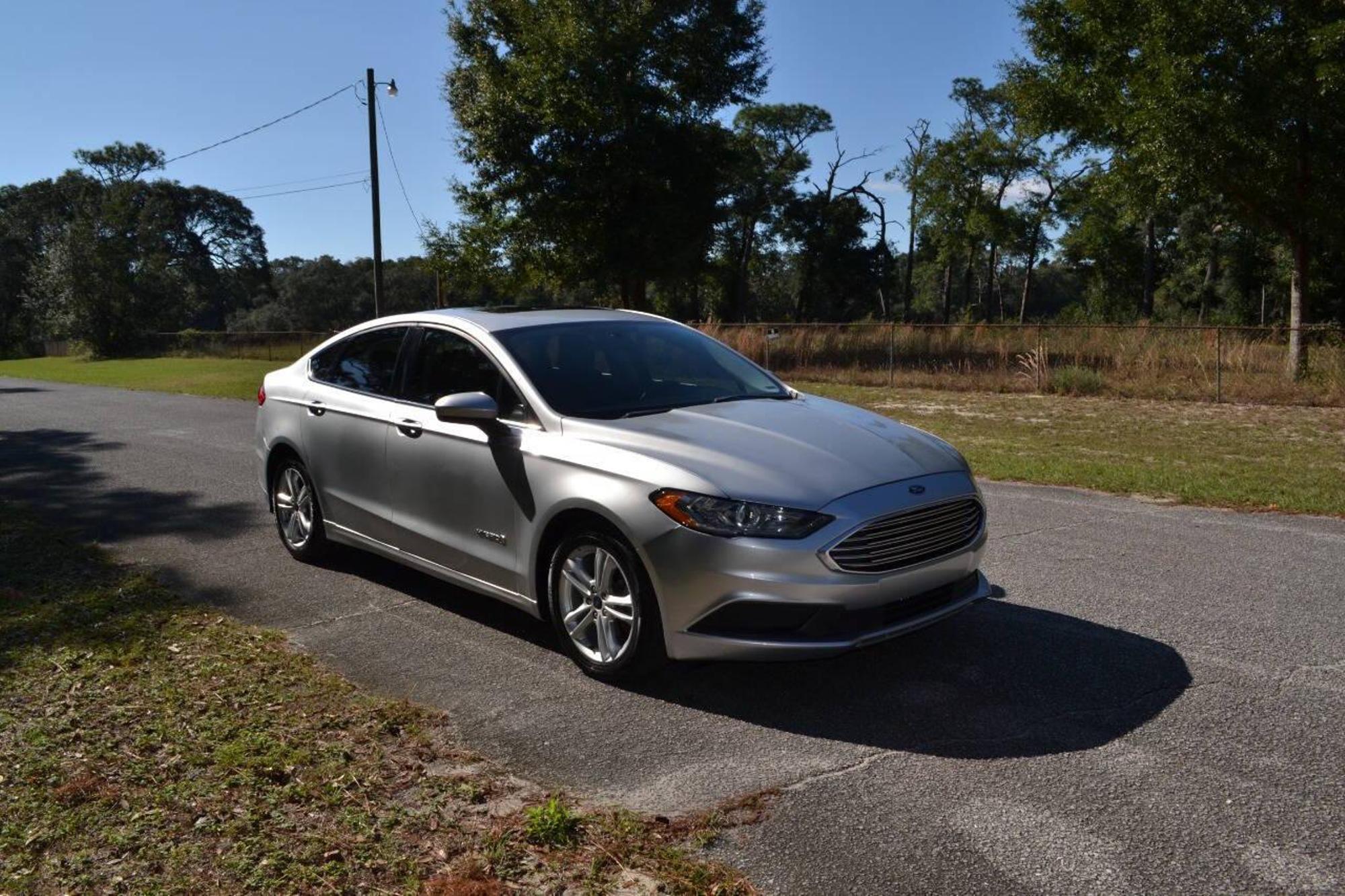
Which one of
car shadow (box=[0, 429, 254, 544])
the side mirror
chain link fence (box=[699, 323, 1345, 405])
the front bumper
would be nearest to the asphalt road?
the front bumper

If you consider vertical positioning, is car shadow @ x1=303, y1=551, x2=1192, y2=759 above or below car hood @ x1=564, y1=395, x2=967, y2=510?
below

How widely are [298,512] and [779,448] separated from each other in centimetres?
378

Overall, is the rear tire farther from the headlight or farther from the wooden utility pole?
the wooden utility pole

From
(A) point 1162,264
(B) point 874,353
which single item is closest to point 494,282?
(B) point 874,353

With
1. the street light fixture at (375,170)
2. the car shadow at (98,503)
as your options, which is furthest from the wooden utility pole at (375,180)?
the car shadow at (98,503)

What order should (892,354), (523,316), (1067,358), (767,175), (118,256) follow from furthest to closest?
(767,175) < (118,256) < (892,354) < (1067,358) < (523,316)

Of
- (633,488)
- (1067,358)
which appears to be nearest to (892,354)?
(1067,358)

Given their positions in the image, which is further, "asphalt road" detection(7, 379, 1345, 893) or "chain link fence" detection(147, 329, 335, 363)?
"chain link fence" detection(147, 329, 335, 363)

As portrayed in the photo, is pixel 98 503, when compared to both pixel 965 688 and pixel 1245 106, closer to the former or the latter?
pixel 965 688

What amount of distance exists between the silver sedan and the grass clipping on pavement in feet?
3.01

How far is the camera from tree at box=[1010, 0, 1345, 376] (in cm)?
1953

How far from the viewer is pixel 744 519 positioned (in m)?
4.43

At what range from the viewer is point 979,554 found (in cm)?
507

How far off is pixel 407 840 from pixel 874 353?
23.6 m
